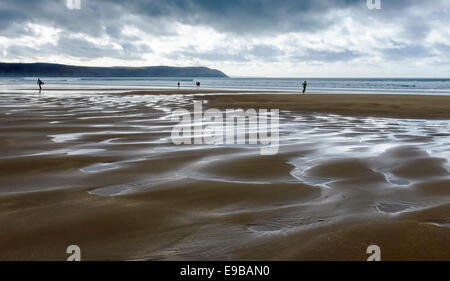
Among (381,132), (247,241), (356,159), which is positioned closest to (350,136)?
(381,132)

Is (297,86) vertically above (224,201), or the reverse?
(297,86)

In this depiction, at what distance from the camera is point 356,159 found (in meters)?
5.78

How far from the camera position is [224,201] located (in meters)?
3.88

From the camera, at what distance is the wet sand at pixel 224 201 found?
2.80m

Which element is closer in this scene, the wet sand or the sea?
the wet sand

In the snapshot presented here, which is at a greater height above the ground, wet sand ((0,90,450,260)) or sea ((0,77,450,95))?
sea ((0,77,450,95))

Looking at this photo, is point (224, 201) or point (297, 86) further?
point (297, 86)

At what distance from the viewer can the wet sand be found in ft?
9.18

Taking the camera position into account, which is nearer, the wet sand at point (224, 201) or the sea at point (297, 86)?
the wet sand at point (224, 201)
